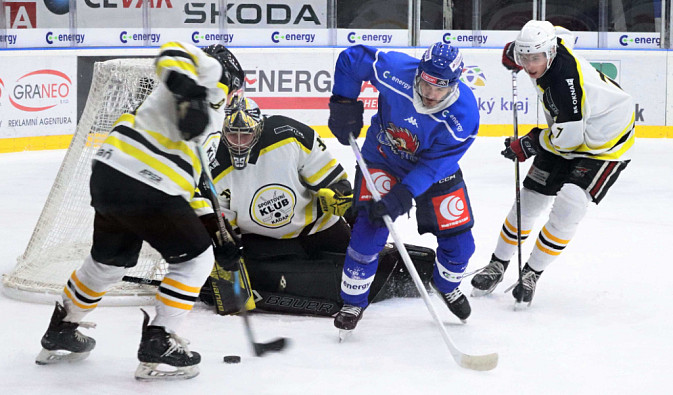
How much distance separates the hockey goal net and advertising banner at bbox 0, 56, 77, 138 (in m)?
3.76

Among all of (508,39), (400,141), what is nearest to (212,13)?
(508,39)

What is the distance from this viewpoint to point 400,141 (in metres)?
2.91

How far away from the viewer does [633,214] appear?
16.8ft

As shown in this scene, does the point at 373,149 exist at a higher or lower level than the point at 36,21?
lower

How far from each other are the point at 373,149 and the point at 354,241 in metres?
0.33

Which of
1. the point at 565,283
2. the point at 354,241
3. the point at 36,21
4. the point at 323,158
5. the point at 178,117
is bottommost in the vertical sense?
the point at 565,283

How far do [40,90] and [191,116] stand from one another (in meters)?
5.21

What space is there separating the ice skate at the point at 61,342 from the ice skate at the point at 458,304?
3.87 ft

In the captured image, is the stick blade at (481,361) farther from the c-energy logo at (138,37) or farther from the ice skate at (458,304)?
the c-energy logo at (138,37)

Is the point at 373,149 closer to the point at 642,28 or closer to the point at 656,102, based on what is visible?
the point at 656,102

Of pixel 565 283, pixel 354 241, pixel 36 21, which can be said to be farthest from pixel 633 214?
pixel 36 21

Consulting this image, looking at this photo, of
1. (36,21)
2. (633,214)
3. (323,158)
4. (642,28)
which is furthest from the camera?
(642,28)

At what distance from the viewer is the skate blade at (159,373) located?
2.46 m

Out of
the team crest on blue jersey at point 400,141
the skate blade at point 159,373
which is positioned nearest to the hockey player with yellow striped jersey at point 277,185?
the team crest on blue jersey at point 400,141
